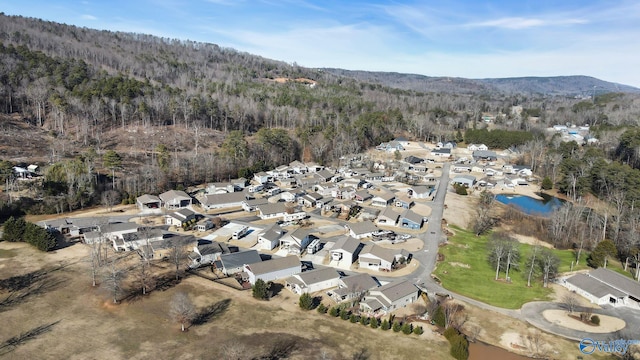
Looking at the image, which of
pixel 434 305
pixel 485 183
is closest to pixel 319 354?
pixel 434 305

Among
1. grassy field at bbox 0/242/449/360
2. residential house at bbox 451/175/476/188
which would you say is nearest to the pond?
grassy field at bbox 0/242/449/360

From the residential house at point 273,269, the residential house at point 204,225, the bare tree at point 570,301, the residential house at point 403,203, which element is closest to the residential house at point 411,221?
the residential house at point 403,203

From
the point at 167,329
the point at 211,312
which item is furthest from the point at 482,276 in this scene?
the point at 167,329

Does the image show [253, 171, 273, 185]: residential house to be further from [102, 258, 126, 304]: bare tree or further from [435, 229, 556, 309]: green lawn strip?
[102, 258, 126, 304]: bare tree

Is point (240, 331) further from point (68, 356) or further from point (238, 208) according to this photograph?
point (238, 208)

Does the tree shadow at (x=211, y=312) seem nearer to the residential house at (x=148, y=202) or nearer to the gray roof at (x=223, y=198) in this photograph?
the gray roof at (x=223, y=198)

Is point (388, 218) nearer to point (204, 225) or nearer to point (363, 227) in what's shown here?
point (363, 227)
